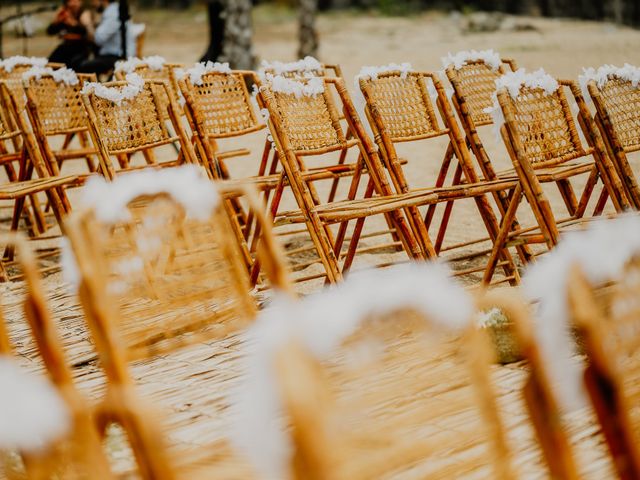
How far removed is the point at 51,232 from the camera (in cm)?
681

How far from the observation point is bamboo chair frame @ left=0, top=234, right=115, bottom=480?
5.58 ft

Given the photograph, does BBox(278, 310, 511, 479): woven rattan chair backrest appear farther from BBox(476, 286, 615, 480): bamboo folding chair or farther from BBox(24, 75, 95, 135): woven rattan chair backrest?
BBox(24, 75, 95, 135): woven rattan chair backrest

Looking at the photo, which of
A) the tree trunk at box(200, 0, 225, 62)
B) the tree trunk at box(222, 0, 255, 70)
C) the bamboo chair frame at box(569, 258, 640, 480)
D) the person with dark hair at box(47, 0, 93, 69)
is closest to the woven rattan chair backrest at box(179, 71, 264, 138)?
the bamboo chair frame at box(569, 258, 640, 480)

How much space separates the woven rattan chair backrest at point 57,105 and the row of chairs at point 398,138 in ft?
0.94

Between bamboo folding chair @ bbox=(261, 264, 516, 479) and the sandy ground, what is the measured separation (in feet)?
2.19

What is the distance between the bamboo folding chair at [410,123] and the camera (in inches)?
180

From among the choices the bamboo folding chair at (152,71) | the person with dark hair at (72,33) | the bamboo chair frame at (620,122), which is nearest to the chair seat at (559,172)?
the bamboo chair frame at (620,122)

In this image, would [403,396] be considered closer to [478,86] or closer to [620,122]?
[620,122]

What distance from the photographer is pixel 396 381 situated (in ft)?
6.06

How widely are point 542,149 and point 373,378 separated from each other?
2.82m

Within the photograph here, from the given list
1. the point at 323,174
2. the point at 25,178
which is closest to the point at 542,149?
the point at 323,174

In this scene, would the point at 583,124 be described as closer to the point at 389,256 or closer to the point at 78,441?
the point at 389,256

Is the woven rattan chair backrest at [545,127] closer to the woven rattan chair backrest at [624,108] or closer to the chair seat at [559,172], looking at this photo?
the chair seat at [559,172]

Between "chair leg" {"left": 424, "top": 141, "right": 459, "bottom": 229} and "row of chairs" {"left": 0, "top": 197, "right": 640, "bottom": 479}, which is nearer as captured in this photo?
"row of chairs" {"left": 0, "top": 197, "right": 640, "bottom": 479}
